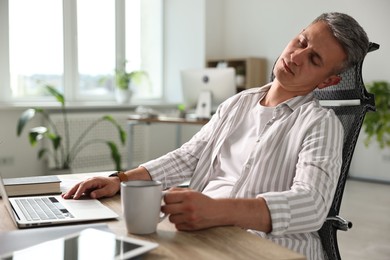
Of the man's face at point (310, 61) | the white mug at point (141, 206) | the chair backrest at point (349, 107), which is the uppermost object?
the man's face at point (310, 61)

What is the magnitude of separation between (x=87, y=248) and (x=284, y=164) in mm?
612

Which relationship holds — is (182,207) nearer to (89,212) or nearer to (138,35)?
(89,212)

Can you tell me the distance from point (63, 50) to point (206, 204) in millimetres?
4680

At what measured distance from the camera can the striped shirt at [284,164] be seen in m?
1.04

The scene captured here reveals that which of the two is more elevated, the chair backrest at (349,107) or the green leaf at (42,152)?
the chair backrest at (349,107)

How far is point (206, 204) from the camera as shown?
0.94m

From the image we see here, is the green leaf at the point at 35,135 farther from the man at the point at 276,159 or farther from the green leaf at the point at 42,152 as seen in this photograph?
the man at the point at 276,159

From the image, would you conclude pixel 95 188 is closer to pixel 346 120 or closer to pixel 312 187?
pixel 312 187

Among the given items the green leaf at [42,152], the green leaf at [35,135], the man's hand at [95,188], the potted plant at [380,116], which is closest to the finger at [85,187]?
the man's hand at [95,188]

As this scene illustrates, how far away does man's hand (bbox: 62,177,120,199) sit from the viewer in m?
1.18

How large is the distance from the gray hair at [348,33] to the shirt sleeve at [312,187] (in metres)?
0.20

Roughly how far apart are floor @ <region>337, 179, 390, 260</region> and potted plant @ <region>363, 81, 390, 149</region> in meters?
0.51

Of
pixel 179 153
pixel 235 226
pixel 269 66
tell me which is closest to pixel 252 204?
pixel 235 226

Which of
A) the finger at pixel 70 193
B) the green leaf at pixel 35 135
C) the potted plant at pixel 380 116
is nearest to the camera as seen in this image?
the finger at pixel 70 193
